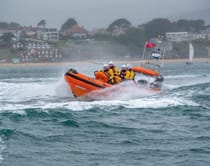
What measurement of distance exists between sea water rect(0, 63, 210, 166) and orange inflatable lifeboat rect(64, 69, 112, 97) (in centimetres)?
49

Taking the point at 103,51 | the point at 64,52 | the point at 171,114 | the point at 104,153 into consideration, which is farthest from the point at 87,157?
the point at 64,52

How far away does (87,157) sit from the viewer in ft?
34.6

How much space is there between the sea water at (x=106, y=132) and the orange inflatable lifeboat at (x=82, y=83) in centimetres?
49

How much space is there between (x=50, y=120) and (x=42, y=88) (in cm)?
982

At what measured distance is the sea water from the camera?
34.3ft

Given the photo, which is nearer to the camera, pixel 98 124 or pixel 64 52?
pixel 98 124

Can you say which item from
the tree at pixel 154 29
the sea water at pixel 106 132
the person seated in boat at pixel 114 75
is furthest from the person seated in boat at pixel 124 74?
the tree at pixel 154 29

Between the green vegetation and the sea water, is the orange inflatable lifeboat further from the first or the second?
the green vegetation

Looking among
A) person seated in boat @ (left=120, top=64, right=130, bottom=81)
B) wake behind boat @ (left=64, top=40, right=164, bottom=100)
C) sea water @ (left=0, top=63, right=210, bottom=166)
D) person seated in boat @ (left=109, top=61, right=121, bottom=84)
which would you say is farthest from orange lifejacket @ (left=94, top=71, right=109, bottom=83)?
sea water @ (left=0, top=63, right=210, bottom=166)

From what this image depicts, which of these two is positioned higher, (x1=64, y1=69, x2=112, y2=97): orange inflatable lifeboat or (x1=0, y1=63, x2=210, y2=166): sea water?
(x1=64, y1=69, x2=112, y2=97): orange inflatable lifeboat

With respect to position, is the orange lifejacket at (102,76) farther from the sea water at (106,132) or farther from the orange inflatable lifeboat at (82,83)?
the sea water at (106,132)

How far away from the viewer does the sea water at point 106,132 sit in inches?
412

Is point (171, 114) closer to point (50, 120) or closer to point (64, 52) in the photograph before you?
point (50, 120)

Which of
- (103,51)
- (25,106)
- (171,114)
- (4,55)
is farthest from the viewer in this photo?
(4,55)
